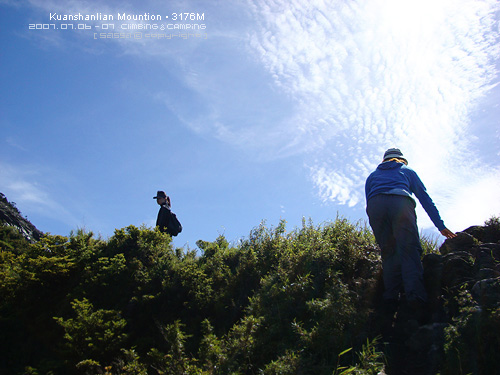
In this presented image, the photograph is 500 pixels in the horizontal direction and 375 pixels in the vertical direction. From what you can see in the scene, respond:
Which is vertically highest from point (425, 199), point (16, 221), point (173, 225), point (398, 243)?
point (16, 221)

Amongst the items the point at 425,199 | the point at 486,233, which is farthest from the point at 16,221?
the point at 486,233

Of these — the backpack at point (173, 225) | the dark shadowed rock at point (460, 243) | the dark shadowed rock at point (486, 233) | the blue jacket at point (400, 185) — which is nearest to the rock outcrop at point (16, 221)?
the backpack at point (173, 225)

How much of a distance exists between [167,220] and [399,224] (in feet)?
22.8

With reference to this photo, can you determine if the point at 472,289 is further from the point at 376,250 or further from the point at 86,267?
the point at 86,267

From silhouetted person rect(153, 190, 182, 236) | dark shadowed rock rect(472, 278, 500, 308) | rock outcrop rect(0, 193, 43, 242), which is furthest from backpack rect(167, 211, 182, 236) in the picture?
dark shadowed rock rect(472, 278, 500, 308)

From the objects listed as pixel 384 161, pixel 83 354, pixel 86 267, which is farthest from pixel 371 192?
pixel 86 267

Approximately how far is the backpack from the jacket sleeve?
263 inches

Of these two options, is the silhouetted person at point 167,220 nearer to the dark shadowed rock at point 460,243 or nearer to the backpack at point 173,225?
the backpack at point 173,225

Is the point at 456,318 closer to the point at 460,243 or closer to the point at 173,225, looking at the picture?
the point at 460,243

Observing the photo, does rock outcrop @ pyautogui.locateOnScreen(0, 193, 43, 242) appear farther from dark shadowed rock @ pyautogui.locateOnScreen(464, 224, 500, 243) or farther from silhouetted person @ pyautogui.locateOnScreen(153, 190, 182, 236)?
dark shadowed rock @ pyautogui.locateOnScreen(464, 224, 500, 243)

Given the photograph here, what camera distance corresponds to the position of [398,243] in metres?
5.00

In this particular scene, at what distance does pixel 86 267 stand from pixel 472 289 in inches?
269

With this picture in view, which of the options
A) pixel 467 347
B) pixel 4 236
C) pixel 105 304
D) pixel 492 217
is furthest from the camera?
pixel 4 236

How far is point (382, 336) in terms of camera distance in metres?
4.46
